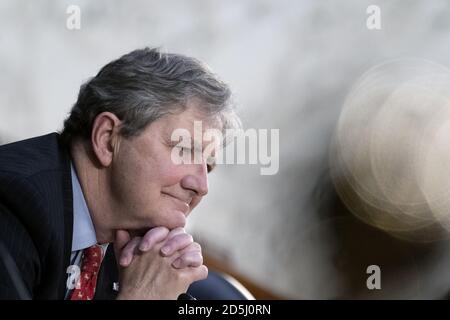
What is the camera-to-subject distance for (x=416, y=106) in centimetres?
1103

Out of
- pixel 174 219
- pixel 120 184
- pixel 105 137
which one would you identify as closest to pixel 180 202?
pixel 174 219

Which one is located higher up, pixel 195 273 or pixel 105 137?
pixel 105 137

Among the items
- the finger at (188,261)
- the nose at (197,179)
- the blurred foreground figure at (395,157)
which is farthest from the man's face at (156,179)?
the blurred foreground figure at (395,157)

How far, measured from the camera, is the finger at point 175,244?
1.51m

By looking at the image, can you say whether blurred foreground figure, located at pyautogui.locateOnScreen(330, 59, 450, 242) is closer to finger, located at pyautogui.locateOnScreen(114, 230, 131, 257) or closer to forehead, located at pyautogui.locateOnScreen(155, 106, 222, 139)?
forehead, located at pyautogui.locateOnScreen(155, 106, 222, 139)

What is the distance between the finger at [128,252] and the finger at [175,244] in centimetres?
8

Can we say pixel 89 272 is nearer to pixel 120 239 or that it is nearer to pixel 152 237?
pixel 120 239

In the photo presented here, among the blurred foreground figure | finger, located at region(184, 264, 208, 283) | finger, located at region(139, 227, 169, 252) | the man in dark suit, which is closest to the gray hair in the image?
the man in dark suit

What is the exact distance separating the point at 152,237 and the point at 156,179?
0.16 m

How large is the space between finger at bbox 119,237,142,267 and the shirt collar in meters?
0.11

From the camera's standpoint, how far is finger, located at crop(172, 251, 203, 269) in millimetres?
1497

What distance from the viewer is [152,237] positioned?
152cm

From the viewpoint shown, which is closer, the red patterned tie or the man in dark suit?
the man in dark suit

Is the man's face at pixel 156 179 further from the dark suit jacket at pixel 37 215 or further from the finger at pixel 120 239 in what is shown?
the dark suit jacket at pixel 37 215
